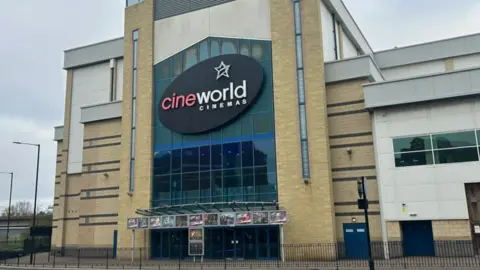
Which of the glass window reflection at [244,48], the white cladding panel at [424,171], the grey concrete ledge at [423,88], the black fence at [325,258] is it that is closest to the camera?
the black fence at [325,258]

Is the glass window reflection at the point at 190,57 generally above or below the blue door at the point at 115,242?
above

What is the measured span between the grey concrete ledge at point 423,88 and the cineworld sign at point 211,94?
25.9 ft

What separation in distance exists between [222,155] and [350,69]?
10.6 metres

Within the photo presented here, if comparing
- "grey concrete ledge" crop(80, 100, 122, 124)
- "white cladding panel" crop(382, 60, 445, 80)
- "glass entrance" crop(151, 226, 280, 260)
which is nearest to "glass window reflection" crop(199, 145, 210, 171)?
"glass entrance" crop(151, 226, 280, 260)

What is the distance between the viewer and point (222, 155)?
3250 cm

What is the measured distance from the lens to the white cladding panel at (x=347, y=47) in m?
37.1

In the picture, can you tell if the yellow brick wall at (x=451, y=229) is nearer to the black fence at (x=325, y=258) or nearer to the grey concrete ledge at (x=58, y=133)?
the black fence at (x=325, y=258)

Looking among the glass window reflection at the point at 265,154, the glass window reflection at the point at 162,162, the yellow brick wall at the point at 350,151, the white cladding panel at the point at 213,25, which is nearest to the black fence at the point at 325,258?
the yellow brick wall at the point at 350,151

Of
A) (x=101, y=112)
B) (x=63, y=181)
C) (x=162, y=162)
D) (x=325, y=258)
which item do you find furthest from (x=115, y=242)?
(x=325, y=258)

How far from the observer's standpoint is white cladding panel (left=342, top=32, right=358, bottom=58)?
37.1m

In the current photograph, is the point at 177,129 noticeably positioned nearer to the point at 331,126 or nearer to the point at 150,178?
the point at 150,178

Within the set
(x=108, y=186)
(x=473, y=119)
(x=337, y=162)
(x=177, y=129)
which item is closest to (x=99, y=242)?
(x=108, y=186)

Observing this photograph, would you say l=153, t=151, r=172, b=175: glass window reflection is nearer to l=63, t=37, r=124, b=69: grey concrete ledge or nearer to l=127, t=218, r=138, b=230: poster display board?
l=127, t=218, r=138, b=230: poster display board

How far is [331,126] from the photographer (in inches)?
1200
